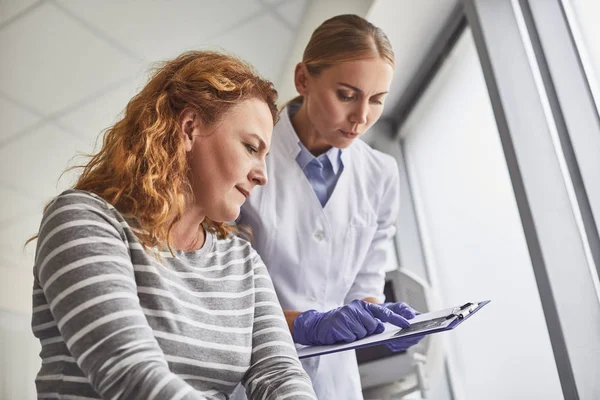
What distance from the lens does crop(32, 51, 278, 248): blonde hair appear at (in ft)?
3.50

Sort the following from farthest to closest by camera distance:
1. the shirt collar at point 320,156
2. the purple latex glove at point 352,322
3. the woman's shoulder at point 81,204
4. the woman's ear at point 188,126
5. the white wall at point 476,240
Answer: the white wall at point 476,240 < the shirt collar at point 320,156 < the purple latex glove at point 352,322 < the woman's ear at point 188,126 < the woman's shoulder at point 81,204

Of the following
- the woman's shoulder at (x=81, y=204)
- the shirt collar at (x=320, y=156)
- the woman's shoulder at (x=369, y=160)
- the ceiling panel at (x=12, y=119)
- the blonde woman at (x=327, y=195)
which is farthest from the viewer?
the ceiling panel at (x=12, y=119)

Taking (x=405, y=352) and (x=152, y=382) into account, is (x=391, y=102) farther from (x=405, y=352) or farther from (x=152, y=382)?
(x=152, y=382)

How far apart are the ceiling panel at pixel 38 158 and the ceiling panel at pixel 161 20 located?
0.67m

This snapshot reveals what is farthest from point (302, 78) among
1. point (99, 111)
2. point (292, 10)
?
point (99, 111)

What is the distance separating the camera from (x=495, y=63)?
1843mm

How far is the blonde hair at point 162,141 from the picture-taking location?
3.50ft

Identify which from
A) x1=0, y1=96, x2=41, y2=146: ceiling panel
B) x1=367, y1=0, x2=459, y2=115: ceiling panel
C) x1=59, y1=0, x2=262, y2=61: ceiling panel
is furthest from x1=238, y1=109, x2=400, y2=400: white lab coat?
x1=0, y1=96, x2=41, y2=146: ceiling panel

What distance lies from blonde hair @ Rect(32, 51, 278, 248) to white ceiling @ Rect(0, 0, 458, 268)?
128cm

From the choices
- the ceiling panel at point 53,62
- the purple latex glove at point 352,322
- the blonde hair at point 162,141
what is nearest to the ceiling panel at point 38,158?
the ceiling panel at point 53,62

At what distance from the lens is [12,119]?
288cm

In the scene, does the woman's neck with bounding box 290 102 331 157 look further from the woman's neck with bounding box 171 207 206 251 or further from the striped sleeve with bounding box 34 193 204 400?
the striped sleeve with bounding box 34 193 204 400

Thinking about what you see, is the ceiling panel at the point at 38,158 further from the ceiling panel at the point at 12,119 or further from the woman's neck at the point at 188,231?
the woman's neck at the point at 188,231

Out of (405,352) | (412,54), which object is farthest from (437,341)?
(412,54)
